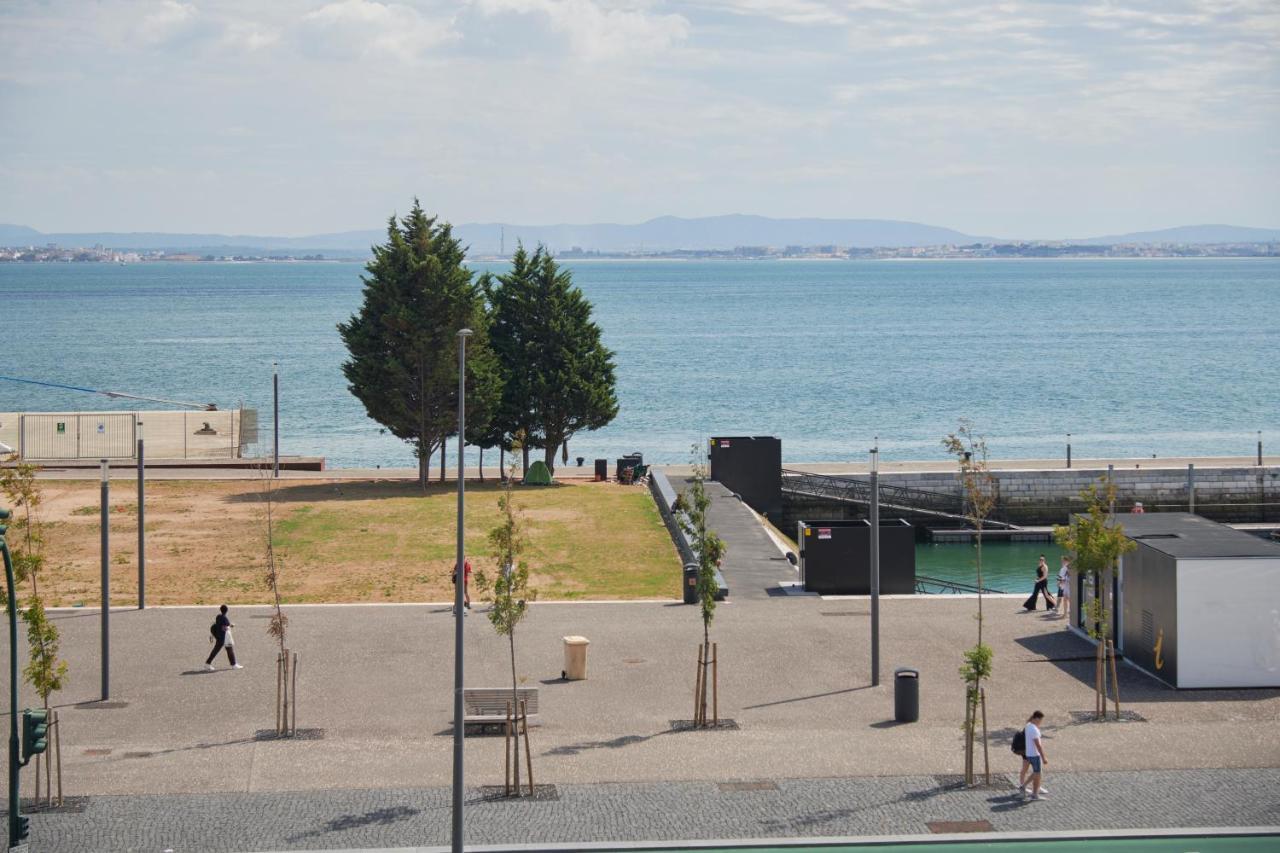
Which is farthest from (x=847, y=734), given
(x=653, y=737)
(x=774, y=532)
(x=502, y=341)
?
(x=502, y=341)

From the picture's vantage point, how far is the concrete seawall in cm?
5334

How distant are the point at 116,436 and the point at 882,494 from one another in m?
33.7

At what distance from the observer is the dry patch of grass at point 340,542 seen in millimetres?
34156

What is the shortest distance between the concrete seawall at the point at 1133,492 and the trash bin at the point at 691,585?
70.2 feet

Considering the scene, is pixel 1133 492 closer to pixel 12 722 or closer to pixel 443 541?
pixel 443 541

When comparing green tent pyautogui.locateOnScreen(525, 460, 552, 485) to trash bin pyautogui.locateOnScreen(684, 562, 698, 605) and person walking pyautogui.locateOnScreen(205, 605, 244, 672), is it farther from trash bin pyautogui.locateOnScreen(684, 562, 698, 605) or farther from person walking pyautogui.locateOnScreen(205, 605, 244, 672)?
person walking pyautogui.locateOnScreen(205, 605, 244, 672)

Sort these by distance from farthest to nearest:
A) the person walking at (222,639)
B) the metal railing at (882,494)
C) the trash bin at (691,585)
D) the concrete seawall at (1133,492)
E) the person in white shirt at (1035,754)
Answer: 1. the concrete seawall at (1133,492)
2. the metal railing at (882,494)
3. the trash bin at (691,585)
4. the person walking at (222,639)
5. the person in white shirt at (1035,754)

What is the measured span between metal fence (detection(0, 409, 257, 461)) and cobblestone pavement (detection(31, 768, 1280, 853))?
140 ft

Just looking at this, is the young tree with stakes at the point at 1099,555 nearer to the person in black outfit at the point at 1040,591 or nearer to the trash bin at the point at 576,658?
the person in black outfit at the point at 1040,591

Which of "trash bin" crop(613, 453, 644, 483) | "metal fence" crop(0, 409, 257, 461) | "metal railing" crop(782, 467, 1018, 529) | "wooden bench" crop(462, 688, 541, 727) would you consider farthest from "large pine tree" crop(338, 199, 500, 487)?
"wooden bench" crop(462, 688, 541, 727)

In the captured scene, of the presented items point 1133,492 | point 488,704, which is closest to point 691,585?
point 488,704

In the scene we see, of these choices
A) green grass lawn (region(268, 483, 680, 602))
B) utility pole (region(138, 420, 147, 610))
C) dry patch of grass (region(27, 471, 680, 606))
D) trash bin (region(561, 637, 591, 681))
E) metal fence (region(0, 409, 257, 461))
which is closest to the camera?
trash bin (region(561, 637, 591, 681))

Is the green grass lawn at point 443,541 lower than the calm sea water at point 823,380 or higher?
lower

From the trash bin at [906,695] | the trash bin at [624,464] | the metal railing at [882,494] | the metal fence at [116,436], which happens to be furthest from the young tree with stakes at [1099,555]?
the metal fence at [116,436]
